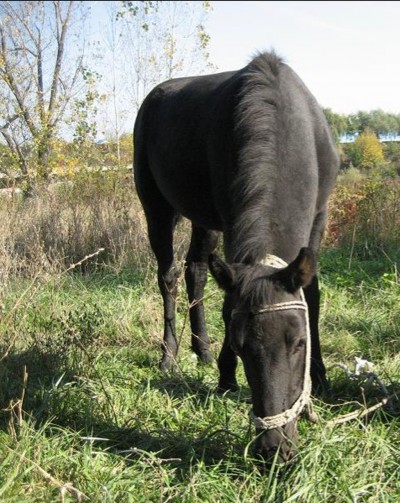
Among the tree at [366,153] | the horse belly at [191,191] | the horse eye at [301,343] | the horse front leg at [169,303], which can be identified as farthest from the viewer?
the tree at [366,153]

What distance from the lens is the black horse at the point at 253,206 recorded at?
2273 mm

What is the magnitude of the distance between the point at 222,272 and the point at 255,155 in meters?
0.80

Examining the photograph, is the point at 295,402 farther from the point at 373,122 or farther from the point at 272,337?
the point at 373,122

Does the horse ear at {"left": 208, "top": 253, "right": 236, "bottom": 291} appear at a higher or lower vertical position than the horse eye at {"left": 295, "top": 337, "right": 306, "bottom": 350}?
higher

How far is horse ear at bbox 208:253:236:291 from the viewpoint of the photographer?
2.34m

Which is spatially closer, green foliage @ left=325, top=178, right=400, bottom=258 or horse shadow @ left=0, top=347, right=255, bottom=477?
horse shadow @ left=0, top=347, right=255, bottom=477

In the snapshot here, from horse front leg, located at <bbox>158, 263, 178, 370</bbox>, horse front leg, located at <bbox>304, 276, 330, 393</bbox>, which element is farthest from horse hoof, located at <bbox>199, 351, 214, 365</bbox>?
horse front leg, located at <bbox>304, 276, 330, 393</bbox>

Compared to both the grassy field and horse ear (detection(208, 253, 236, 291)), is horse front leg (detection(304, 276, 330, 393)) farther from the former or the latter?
horse ear (detection(208, 253, 236, 291))

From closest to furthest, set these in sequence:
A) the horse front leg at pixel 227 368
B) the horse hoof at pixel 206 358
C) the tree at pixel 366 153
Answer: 1. the horse front leg at pixel 227 368
2. the horse hoof at pixel 206 358
3. the tree at pixel 366 153

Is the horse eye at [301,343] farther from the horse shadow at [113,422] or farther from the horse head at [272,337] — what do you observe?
the horse shadow at [113,422]

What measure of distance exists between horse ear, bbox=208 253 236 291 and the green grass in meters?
0.73

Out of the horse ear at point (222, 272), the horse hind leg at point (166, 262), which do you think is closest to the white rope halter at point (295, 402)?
the horse ear at point (222, 272)

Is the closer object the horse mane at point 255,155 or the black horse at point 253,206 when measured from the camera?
the black horse at point 253,206

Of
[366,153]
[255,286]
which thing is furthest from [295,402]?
[366,153]
